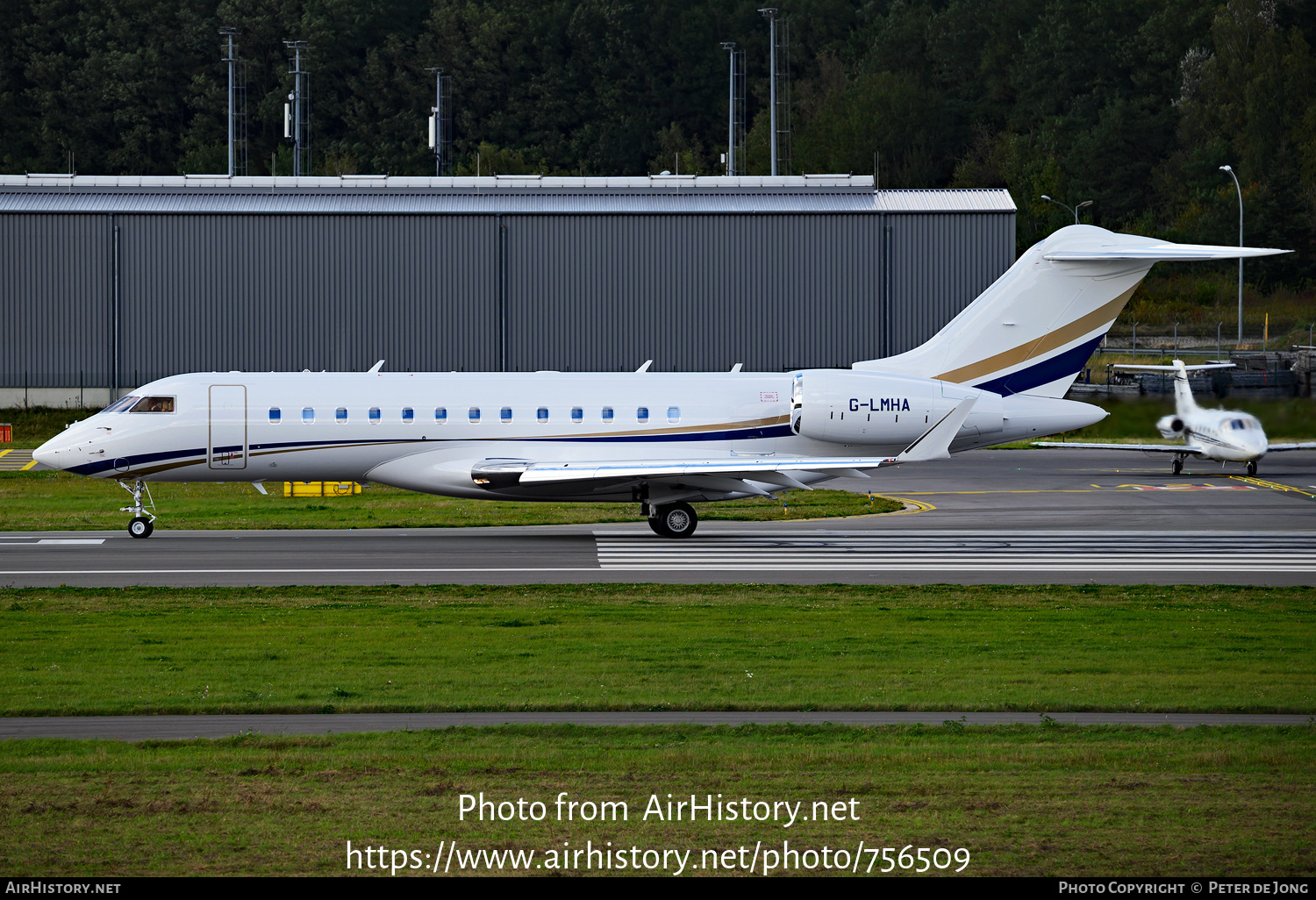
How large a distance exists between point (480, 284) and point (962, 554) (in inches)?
1341

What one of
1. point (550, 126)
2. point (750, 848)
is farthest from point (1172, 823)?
point (550, 126)

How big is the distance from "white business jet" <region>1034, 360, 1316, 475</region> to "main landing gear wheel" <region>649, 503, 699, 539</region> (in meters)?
9.99

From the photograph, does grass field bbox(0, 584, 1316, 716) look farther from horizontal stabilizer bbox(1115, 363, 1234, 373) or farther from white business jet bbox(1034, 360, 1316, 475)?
horizontal stabilizer bbox(1115, 363, 1234, 373)

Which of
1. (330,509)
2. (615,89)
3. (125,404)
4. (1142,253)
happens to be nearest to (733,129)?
(615,89)

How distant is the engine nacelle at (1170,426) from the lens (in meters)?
29.5

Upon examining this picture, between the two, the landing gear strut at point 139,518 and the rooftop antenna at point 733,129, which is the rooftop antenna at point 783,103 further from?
the landing gear strut at point 139,518

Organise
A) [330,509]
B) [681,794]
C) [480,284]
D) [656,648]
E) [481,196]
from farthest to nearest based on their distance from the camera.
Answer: [481,196]
[480,284]
[330,509]
[656,648]
[681,794]

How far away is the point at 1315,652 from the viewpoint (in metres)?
16.9

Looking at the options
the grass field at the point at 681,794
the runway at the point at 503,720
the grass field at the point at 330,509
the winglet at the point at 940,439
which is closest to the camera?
the grass field at the point at 681,794

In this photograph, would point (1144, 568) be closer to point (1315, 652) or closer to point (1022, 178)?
point (1315, 652)

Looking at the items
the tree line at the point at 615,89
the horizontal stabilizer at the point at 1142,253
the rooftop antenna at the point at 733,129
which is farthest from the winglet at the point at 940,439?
the tree line at the point at 615,89

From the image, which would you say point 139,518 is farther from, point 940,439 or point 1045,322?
point 1045,322

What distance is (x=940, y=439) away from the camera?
90.6 ft

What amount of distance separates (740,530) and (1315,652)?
16.0 meters
